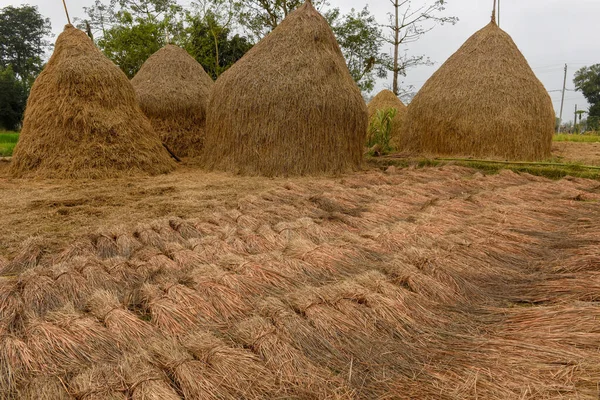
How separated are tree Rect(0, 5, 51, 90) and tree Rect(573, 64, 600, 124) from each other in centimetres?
4639

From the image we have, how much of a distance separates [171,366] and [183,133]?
1028cm

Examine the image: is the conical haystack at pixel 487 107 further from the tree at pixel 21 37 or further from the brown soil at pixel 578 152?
the tree at pixel 21 37

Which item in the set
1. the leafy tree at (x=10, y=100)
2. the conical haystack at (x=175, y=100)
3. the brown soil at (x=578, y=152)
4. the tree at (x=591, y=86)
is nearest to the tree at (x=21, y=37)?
the leafy tree at (x=10, y=100)

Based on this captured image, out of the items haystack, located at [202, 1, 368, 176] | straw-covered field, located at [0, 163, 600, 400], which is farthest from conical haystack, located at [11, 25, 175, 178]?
straw-covered field, located at [0, 163, 600, 400]

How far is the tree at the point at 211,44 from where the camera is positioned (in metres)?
22.9

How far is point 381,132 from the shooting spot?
12742mm

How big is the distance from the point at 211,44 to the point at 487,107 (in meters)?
17.1

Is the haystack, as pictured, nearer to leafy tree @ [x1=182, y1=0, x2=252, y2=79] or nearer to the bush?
the bush

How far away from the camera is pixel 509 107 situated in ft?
32.1

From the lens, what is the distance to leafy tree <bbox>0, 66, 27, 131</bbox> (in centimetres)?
2383

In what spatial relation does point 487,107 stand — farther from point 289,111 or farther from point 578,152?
point 289,111

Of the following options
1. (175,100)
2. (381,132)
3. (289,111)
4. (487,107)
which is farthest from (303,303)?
(381,132)

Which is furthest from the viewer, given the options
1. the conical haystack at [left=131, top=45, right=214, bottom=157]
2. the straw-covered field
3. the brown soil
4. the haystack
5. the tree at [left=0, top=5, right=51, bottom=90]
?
the tree at [left=0, top=5, right=51, bottom=90]

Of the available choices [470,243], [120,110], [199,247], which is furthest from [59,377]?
[120,110]
